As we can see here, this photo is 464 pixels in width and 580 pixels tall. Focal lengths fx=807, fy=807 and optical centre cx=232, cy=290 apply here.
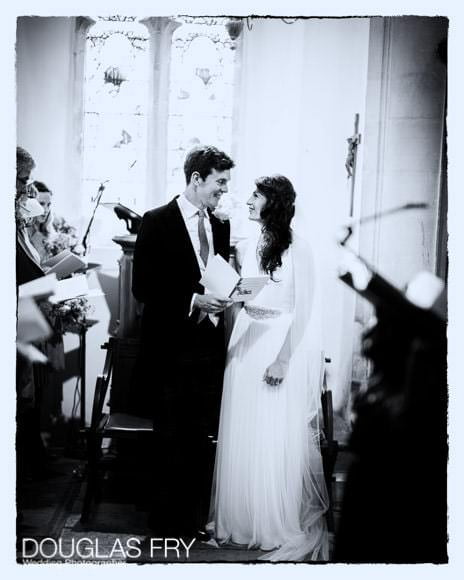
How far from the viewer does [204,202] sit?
3.87 m

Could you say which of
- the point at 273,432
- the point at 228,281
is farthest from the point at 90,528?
the point at 228,281

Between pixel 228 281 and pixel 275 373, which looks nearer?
pixel 228 281

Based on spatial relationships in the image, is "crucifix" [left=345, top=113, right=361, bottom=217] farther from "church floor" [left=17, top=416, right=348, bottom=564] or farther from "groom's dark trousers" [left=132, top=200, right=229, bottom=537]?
"church floor" [left=17, top=416, right=348, bottom=564]

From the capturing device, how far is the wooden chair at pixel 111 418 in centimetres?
384

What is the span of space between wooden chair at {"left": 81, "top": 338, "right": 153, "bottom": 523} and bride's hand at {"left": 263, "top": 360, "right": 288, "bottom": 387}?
0.61 meters

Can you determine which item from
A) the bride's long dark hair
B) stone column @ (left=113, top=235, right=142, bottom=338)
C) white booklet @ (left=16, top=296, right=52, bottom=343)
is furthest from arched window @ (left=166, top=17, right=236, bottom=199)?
white booklet @ (left=16, top=296, right=52, bottom=343)

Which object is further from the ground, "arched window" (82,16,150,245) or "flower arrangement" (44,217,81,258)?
"arched window" (82,16,150,245)

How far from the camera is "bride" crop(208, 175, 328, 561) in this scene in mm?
3826

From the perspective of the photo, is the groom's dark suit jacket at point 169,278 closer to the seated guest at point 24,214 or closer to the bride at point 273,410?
the bride at point 273,410

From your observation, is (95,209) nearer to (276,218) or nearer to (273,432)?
(276,218)

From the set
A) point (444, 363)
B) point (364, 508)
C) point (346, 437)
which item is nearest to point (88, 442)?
point (346, 437)

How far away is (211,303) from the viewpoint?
3.77m

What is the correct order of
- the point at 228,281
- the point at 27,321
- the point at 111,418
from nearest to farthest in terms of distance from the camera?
the point at 228,281 → the point at 27,321 → the point at 111,418

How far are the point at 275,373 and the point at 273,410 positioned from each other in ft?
0.59
